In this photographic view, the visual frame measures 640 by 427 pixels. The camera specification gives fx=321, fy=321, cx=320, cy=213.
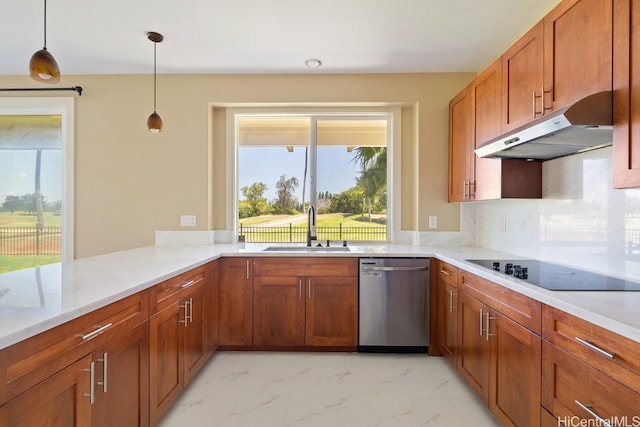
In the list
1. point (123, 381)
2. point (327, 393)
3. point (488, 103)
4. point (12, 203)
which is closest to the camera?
point (123, 381)

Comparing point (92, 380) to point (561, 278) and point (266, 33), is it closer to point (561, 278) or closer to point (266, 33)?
point (561, 278)

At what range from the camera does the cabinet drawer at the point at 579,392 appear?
1013mm

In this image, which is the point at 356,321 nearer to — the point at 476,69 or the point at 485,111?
the point at 485,111

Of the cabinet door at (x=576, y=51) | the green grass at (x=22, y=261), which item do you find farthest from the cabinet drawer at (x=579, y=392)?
the green grass at (x=22, y=261)

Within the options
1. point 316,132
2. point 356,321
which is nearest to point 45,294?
point 356,321

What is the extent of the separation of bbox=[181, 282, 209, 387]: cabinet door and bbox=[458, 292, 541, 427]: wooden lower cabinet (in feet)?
6.04

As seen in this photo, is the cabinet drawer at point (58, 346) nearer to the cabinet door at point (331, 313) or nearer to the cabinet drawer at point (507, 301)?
the cabinet door at point (331, 313)

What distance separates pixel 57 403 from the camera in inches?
41.6

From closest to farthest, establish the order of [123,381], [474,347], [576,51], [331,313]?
[123,381]
[576,51]
[474,347]
[331,313]

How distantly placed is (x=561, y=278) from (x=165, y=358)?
2170 mm

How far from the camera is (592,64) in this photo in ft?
4.76

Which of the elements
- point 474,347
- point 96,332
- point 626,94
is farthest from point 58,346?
point 626,94

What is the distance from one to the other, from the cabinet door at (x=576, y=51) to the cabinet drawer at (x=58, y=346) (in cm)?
230

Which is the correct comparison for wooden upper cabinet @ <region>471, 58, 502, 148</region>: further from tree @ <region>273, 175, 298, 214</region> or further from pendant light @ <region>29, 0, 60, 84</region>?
pendant light @ <region>29, 0, 60, 84</region>
